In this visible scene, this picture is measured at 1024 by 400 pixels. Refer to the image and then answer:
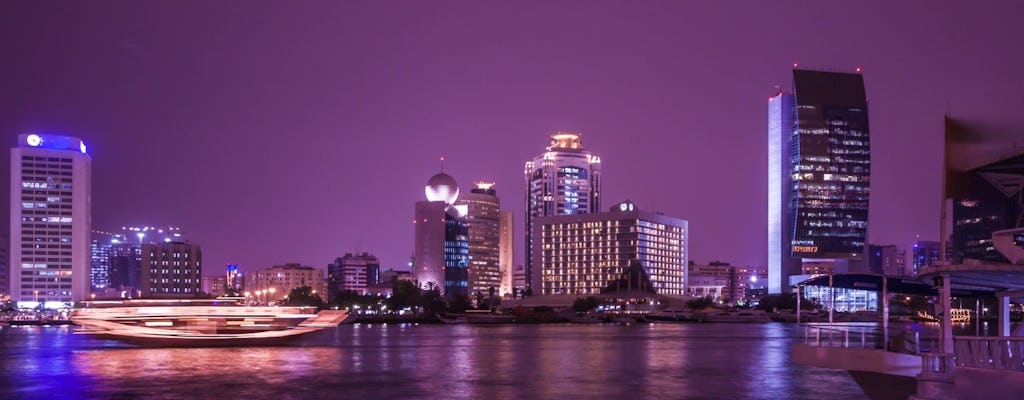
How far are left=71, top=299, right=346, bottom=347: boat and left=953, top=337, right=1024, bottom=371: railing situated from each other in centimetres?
6263

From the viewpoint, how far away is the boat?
250ft

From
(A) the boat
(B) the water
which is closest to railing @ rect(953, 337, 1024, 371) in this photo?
(B) the water

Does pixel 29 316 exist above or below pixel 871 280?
below

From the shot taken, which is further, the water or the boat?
the boat

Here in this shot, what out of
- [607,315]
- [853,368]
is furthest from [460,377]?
[607,315]

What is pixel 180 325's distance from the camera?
80.9 m

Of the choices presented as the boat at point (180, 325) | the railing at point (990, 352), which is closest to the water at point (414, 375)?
the boat at point (180, 325)

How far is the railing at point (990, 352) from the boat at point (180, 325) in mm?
62628

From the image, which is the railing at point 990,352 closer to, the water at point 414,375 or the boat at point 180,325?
the water at point 414,375

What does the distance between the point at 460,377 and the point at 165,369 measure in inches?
A: 602

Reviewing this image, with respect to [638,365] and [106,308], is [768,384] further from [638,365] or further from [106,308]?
[106,308]

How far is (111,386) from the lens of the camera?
37344mm

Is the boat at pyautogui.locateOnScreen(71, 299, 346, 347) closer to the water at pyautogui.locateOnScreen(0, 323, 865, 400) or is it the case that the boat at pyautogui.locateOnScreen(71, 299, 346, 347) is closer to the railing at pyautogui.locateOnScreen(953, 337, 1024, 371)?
the water at pyautogui.locateOnScreen(0, 323, 865, 400)

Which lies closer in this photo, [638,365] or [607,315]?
[638,365]
